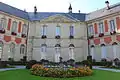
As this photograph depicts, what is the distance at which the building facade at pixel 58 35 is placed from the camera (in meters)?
24.6

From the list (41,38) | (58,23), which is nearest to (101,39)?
(58,23)

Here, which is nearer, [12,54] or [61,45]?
[12,54]

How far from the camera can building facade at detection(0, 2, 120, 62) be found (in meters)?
24.6

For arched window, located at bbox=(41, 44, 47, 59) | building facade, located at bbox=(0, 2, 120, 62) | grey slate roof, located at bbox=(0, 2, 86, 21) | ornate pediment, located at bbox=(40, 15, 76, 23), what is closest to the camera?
building facade, located at bbox=(0, 2, 120, 62)

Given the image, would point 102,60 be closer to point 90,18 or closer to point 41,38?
point 90,18

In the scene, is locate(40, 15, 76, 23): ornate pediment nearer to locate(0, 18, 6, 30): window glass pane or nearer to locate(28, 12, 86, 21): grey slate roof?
locate(28, 12, 86, 21): grey slate roof

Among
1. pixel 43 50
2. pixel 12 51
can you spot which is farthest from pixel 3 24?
pixel 43 50

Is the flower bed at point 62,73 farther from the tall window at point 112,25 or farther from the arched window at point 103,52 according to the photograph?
the tall window at point 112,25

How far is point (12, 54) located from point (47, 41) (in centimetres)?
609

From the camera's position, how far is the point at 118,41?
23.3 m

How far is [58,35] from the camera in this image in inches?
1099

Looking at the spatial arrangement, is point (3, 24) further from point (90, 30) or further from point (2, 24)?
point (90, 30)

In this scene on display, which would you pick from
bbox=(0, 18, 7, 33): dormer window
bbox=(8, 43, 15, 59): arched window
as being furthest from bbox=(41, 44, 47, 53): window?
bbox=(0, 18, 7, 33): dormer window

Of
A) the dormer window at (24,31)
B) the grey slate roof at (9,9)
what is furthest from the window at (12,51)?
the grey slate roof at (9,9)
